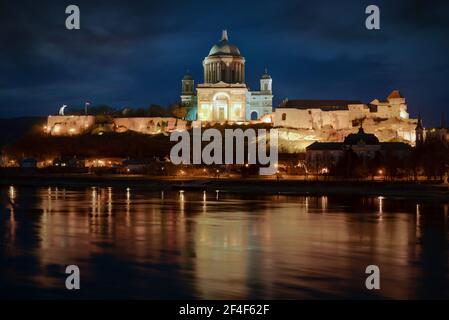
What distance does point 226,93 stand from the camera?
77.9m

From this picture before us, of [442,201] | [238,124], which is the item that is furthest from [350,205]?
[238,124]

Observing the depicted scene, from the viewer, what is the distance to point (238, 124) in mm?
75125

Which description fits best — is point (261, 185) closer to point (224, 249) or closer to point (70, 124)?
point (224, 249)

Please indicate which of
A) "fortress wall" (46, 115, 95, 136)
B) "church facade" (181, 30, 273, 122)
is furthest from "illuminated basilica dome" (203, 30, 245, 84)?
"fortress wall" (46, 115, 95, 136)

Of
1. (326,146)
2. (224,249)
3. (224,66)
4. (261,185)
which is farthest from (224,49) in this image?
(224,249)

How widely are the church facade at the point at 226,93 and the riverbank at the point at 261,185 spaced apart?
2263 centimetres

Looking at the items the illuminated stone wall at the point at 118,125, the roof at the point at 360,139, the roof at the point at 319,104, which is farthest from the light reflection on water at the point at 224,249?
the illuminated stone wall at the point at 118,125

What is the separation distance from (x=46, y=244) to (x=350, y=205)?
17720mm

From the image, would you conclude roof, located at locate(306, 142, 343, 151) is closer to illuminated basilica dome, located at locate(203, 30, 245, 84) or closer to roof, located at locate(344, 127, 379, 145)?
roof, located at locate(344, 127, 379, 145)

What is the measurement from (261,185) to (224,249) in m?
26.4

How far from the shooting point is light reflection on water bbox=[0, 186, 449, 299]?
1566 cm

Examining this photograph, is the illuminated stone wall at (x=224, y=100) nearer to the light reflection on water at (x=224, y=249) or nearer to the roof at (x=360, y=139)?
the roof at (x=360, y=139)
